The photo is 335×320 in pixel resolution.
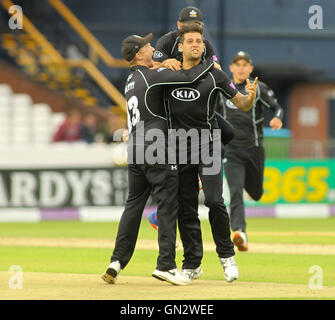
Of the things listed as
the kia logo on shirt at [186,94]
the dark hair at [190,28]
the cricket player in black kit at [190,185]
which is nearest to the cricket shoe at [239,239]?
the cricket player in black kit at [190,185]

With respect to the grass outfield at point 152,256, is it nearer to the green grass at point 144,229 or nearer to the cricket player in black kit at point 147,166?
the green grass at point 144,229

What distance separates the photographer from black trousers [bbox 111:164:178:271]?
30.5 ft

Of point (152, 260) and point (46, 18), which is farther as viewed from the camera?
point (46, 18)

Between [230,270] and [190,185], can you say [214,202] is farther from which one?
[230,270]

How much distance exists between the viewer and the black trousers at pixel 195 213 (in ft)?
30.9

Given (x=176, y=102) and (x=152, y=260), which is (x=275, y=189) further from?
(x=176, y=102)

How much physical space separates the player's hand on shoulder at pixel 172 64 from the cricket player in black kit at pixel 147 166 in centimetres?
6

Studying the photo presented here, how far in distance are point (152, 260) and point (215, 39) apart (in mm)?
23048

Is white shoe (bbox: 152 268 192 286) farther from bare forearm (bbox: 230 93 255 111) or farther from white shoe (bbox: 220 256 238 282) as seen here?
bare forearm (bbox: 230 93 255 111)

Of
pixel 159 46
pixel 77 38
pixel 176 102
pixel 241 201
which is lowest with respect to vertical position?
pixel 241 201

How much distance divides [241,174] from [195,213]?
3.46 m

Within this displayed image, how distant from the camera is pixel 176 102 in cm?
935

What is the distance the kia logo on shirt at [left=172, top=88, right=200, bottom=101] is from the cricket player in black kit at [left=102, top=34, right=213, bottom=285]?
4.2 inches
